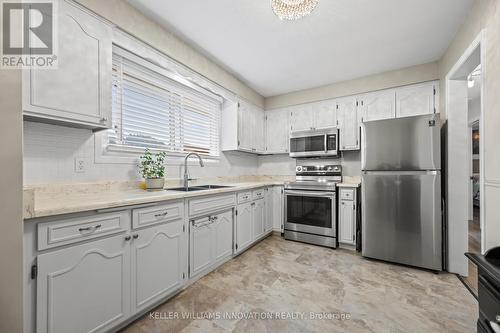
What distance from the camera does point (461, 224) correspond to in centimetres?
232

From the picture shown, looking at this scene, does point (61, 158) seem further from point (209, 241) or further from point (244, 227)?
point (244, 227)

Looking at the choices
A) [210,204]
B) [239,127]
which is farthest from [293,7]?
[239,127]

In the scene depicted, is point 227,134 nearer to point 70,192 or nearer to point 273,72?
point 273,72

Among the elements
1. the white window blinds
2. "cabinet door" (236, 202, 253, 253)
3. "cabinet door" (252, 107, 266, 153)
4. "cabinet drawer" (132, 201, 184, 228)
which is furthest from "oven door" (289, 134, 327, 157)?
"cabinet drawer" (132, 201, 184, 228)

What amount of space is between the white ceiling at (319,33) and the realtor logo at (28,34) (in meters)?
0.80

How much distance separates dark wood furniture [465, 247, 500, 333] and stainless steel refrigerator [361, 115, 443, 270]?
1583 mm

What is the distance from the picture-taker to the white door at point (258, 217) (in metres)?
3.08

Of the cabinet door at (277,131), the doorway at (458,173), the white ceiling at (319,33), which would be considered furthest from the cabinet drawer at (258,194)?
the doorway at (458,173)

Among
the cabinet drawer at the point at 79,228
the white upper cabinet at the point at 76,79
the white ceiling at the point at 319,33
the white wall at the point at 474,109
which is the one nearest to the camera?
the cabinet drawer at the point at 79,228

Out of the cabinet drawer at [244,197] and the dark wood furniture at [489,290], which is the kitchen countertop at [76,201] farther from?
the dark wood furniture at [489,290]

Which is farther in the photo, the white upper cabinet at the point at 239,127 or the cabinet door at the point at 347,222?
the white upper cabinet at the point at 239,127

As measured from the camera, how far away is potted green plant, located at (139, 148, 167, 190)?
80.8 inches

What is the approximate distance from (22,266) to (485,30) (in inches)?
127

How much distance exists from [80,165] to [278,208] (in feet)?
8.92
